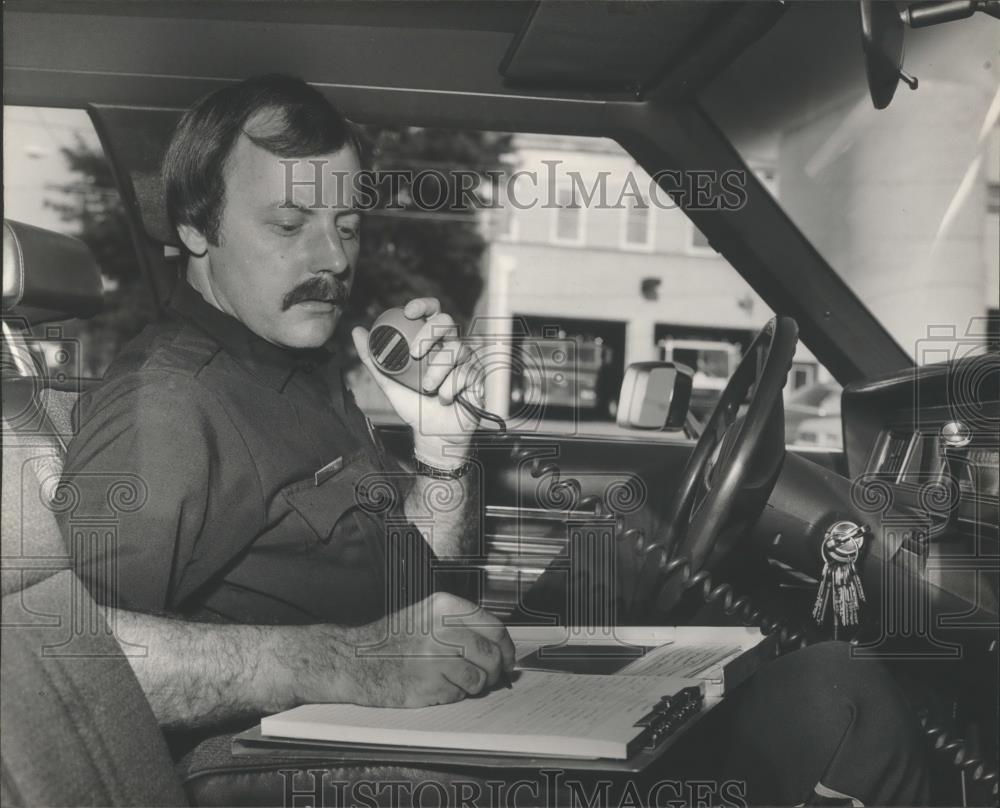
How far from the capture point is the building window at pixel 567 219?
1.69 meters

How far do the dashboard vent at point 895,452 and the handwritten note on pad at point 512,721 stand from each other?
632 mm

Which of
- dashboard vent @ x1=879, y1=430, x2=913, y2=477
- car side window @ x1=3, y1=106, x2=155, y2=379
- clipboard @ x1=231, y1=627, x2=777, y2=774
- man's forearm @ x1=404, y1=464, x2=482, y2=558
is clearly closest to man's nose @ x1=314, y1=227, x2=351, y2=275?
car side window @ x1=3, y1=106, x2=155, y2=379

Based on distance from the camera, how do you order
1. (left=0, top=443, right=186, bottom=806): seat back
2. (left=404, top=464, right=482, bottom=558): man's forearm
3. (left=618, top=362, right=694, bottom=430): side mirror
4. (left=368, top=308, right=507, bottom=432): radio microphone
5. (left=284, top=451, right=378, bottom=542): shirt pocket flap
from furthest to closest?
(left=618, top=362, right=694, bottom=430): side mirror
(left=404, top=464, right=482, bottom=558): man's forearm
(left=368, top=308, right=507, bottom=432): radio microphone
(left=284, top=451, right=378, bottom=542): shirt pocket flap
(left=0, top=443, right=186, bottom=806): seat back

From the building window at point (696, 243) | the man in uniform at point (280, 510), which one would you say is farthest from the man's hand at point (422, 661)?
the building window at point (696, 243)

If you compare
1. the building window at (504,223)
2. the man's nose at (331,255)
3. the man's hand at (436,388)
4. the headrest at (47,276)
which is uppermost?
the building window at (504,223)

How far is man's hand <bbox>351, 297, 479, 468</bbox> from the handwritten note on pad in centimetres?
48

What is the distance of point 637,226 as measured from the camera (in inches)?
71.2

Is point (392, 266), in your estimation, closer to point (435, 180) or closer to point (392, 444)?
point (435, 180)

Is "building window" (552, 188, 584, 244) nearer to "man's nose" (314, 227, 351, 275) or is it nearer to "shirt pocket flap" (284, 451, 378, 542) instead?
"man's nose" (314, 227, 351, 275)

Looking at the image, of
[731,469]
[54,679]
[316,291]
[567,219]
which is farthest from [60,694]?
[567,219]

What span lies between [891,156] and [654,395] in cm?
54

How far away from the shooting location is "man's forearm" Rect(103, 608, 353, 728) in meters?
1.12

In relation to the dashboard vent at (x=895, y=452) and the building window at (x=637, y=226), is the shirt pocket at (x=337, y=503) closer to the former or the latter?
the building window at (x=637, y=226)

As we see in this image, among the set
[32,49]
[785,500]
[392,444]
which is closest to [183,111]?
[32,49]
